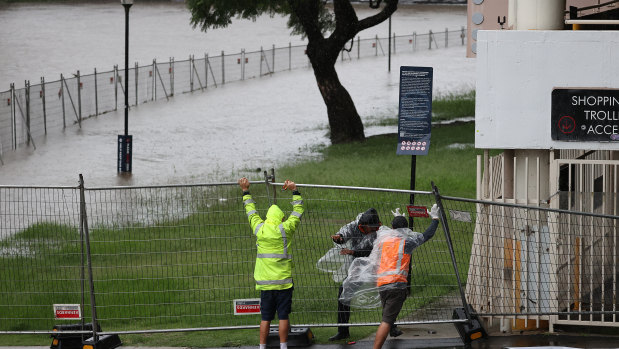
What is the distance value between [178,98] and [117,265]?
25.7 metres

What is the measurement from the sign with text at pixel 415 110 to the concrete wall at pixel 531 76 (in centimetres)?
164

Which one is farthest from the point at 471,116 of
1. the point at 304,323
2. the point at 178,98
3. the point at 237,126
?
the point at 304,323

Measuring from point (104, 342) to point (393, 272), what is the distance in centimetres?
316

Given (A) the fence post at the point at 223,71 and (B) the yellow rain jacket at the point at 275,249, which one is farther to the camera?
(A) the fence post at the point at 223,71

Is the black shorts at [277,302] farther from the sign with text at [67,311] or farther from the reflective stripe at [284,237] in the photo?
the sign with text at [67,311]

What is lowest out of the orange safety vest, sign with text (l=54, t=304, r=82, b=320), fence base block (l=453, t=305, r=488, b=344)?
fence base block (l=453, t=305, r=488, b=344)

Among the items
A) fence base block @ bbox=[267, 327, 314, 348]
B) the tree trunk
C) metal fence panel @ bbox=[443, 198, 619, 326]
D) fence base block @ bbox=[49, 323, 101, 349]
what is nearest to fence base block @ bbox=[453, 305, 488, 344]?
metal fence panel @ bbox=[443, 198, 619, 326]

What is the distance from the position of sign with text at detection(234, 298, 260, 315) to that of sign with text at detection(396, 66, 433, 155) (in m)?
2.77

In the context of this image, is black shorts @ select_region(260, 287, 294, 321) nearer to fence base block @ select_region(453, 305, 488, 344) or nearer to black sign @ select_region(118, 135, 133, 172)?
fence base block @ select_region(453, 305, 488, 344)

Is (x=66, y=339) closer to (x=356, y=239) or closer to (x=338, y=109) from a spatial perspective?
(x=356, y=239)

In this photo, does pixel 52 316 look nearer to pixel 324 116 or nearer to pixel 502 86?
pixel 502 86

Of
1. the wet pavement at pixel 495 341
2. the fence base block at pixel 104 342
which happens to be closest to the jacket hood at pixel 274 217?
the wet pavement at pixel 495 341

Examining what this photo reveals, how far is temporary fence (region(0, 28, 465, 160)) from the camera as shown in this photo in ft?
90.9

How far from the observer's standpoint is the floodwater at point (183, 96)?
24.8 m
